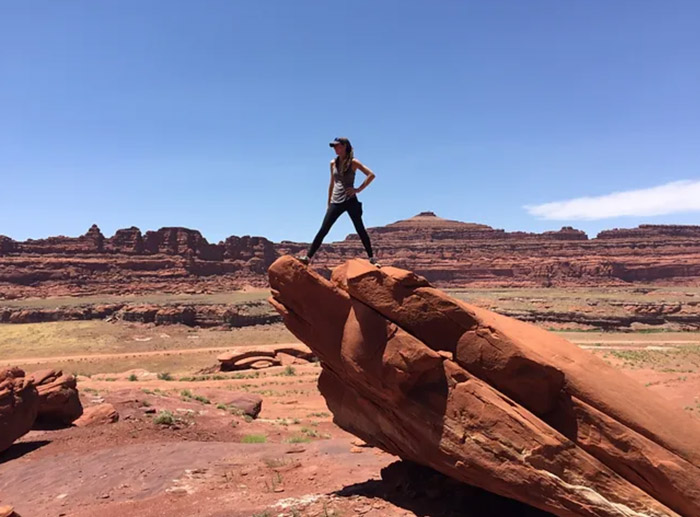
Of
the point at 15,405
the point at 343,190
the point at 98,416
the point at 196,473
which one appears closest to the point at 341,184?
the point at 343,190

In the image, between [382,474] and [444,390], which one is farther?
[382,474]

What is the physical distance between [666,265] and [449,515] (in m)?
145

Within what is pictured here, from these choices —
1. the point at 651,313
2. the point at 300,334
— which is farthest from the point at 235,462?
the point at 651,313

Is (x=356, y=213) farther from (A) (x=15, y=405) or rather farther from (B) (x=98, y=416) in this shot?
(B) (x=98, y=416)

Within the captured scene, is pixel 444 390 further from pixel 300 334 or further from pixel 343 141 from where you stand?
pixel 343 141

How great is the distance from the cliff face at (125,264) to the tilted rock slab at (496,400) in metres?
97.9

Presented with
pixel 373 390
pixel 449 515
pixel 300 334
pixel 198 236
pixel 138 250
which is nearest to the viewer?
pixel 449 515

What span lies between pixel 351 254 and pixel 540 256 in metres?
57.4

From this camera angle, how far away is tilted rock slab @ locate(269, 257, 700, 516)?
670cm

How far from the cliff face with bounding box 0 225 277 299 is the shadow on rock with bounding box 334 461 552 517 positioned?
9723cm

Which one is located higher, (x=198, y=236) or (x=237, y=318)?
(x=198, y=236)

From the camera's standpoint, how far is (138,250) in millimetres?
115875

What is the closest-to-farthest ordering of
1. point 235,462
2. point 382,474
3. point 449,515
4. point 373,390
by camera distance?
→ point 449,515 < point 373,390 < point 382,474 < point 235,462

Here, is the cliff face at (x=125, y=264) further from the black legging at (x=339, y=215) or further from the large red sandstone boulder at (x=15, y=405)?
the black legging at (x=339, y=215)
